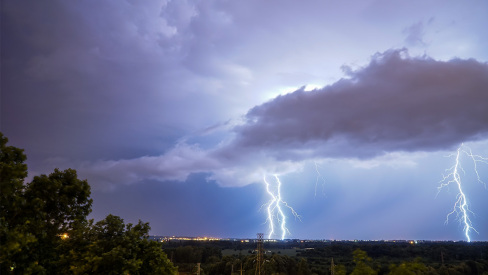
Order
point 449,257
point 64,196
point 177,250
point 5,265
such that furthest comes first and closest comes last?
point 177,250, point 449,257, point 64,196, point 5,265

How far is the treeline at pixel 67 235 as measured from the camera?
1225cm

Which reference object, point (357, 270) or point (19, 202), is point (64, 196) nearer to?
point (19, 202)

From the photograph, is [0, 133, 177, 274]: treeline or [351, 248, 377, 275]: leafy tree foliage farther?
[0, 133, 177, 274]: treeline

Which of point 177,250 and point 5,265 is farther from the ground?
point 5,265

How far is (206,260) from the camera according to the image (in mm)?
79500

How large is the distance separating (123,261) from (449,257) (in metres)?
87.8

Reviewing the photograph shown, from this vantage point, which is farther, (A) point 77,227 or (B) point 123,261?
(A) point 77,227

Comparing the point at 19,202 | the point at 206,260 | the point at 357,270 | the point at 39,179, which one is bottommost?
the point at 206,260

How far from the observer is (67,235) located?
14.9m

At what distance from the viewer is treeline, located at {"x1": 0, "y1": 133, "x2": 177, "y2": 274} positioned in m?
12.2

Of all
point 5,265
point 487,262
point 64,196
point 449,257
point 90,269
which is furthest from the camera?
point 449,257

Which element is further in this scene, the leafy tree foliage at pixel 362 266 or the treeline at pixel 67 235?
the treeline at pixel 67 235

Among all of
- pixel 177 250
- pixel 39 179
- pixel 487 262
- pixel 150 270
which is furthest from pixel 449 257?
pixel 39 179

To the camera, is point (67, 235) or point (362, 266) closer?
point (362, 266)
